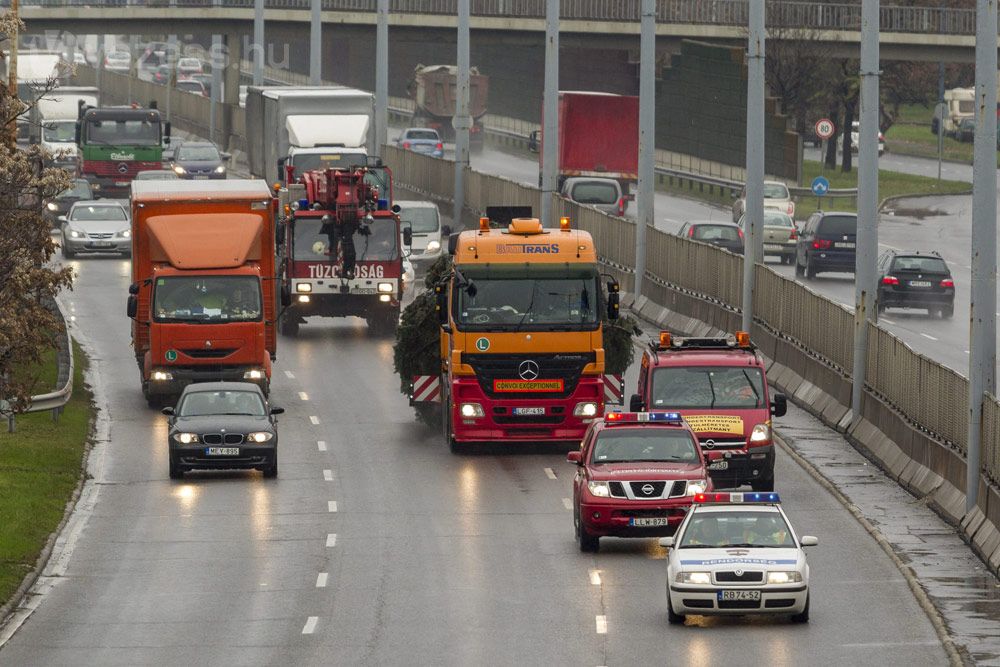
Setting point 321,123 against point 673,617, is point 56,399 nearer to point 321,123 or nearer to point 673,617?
point 673,617

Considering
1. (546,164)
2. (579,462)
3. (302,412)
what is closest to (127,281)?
(546,164)

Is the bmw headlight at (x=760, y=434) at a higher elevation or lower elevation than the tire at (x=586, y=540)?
higher

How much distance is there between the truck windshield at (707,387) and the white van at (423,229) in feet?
94.0

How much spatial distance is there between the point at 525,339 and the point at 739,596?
1262 centimetres

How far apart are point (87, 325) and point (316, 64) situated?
125ft

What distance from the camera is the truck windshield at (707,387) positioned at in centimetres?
3375

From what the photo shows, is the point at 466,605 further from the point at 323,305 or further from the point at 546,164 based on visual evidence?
the point at 546,164

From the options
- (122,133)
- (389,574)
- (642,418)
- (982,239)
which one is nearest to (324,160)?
(122,133)

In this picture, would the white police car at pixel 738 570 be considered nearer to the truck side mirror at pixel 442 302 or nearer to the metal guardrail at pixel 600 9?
the truck side mirror at pixel 442 302

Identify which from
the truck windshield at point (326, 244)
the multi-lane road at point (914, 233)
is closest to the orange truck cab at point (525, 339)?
the multi-lane road at point (914, 233)

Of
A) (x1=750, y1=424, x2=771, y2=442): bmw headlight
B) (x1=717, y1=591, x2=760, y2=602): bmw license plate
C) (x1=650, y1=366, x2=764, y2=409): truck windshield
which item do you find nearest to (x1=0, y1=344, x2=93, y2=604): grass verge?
(x1=717, y1=591, x2=760, y2=602): bmw license plate

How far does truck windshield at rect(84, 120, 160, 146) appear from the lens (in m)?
82.6

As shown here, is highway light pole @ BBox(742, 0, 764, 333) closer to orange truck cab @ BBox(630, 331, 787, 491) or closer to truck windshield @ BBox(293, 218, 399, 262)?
truck windshield @ BBox(293, 218, 399, 262)

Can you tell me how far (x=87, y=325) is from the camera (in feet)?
178
